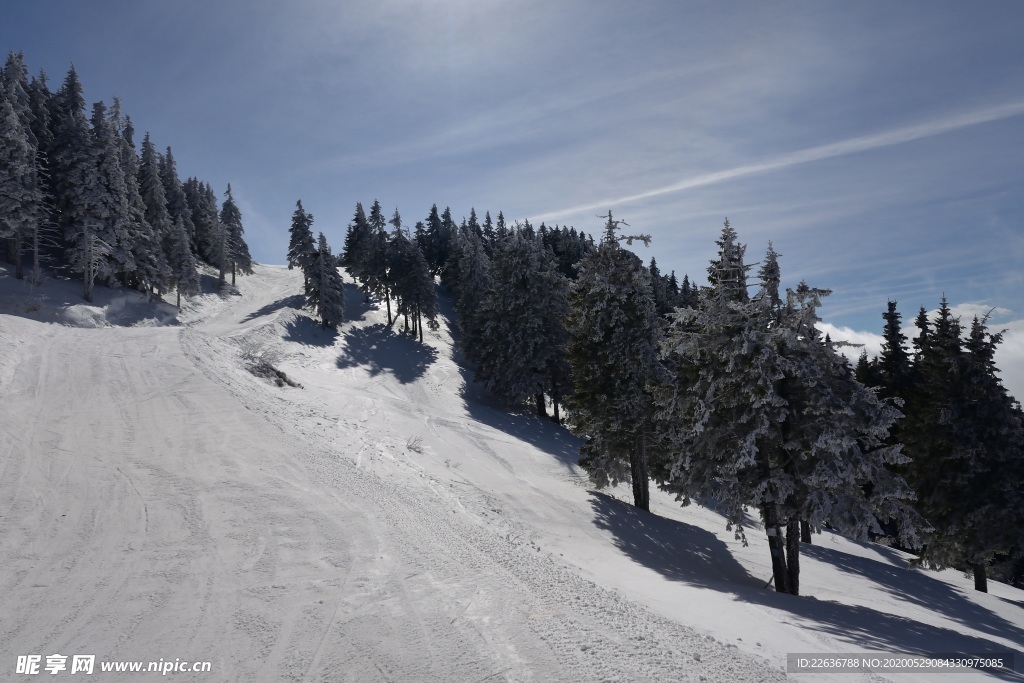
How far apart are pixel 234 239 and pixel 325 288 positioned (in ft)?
104

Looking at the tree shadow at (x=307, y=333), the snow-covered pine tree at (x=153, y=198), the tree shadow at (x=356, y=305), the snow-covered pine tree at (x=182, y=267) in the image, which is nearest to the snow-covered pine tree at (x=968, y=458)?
the tree shadow at (x=307, y=333)

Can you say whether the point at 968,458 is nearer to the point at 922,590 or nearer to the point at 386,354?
the point at 922,590

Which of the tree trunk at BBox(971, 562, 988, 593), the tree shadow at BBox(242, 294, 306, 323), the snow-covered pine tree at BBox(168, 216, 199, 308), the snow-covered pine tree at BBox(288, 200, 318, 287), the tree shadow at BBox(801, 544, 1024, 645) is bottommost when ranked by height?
the tree trunk at BBox(971, 562, 988, 593)

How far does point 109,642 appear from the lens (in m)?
7.04

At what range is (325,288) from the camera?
178 feet

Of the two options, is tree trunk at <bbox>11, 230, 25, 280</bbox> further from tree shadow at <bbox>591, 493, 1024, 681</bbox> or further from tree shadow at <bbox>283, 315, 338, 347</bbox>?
tree shadow at <bbox>591, 493, 1024, 681</bbox>

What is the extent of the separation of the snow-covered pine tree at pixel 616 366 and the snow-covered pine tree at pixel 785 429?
547cm

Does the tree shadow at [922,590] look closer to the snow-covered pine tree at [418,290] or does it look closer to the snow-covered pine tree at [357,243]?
the snow-covered pine tree at [418,290]

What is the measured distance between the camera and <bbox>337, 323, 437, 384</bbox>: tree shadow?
157ft

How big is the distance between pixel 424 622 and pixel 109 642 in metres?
4.15

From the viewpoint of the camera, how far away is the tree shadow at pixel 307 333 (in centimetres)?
4921

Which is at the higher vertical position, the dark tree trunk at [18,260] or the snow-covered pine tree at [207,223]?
the snow-covered pine tree at [207,223]

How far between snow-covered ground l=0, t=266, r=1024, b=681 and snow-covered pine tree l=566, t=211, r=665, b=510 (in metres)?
2.09

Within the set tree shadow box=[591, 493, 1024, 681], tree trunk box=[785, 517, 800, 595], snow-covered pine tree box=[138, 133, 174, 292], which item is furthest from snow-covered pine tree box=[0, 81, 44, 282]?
tree trunk box=[785, 517, 800, 595]
